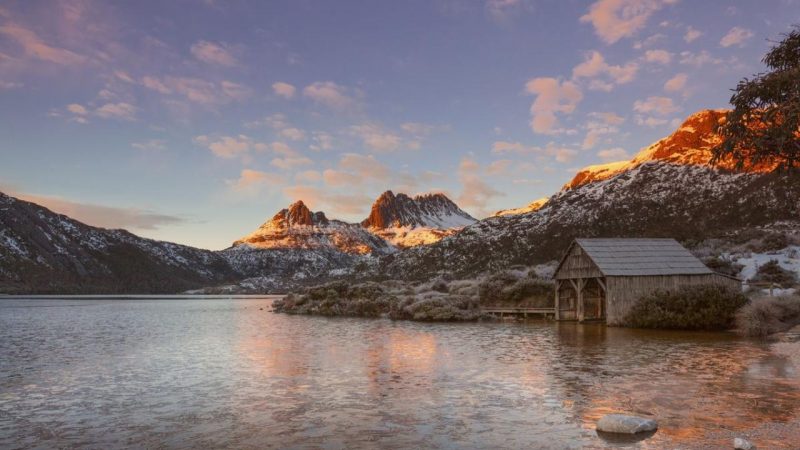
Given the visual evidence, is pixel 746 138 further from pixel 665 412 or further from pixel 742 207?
pixel 742 207

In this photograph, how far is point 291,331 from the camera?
39.5m

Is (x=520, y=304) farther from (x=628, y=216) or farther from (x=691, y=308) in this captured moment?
(x=628, y=216)

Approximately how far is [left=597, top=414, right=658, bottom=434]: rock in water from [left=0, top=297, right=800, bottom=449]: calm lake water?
0.81 ft

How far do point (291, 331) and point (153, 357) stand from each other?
14.3m

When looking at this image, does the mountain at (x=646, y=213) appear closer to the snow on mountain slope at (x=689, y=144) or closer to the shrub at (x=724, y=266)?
the snow on mountain slope at (x=689, y=144)

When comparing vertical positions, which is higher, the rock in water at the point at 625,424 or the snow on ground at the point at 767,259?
the snow on ground at the point at 767,259

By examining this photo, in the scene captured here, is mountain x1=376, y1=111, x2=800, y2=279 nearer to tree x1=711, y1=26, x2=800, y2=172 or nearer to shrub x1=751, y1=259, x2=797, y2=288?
shrub x1=751, y1=259, x2=797, y2=288

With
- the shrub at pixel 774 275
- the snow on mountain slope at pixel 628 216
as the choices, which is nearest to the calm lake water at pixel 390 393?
the shrub at pixel 774 275

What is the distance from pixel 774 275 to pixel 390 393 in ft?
133

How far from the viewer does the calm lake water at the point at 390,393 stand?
38.4ft

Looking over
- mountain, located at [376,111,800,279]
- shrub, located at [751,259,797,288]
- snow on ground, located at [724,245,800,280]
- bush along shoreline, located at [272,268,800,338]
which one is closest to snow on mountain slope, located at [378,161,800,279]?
mountain, located at [376,111,800,279]

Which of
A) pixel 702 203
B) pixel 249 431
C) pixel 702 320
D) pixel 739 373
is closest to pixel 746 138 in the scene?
pixel 739 373

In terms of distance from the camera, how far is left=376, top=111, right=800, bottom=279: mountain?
273 feet

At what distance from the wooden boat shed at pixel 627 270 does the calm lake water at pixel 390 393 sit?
8.50 m
